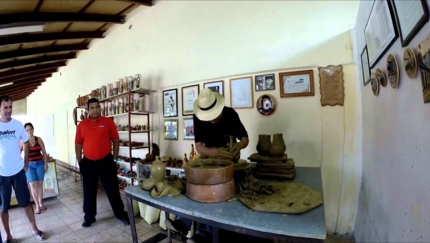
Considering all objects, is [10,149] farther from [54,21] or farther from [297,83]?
[297,83]

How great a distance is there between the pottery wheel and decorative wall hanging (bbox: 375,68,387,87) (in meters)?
0.80

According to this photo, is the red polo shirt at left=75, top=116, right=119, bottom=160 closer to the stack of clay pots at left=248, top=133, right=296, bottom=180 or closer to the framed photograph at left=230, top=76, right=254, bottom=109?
the framed photograph at left=230, top=76, right=254, bottom=109

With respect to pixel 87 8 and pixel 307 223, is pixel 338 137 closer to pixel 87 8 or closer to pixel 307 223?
pixel 307 223

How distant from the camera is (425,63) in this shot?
29.1 inches

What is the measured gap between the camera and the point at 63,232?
251 centimetres

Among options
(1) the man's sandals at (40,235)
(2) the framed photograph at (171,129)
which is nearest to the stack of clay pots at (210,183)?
(2) the framed photograph at (171,129)

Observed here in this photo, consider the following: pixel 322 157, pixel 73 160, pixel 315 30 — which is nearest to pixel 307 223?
pixel 322 157

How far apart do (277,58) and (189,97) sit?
138 cm

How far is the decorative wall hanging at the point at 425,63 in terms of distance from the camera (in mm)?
718

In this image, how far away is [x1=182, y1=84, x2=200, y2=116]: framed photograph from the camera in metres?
2.98

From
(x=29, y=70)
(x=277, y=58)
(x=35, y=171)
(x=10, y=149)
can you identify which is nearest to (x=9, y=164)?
(x=10, y=149)

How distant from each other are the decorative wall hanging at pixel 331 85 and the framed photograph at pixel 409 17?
1.09 meters

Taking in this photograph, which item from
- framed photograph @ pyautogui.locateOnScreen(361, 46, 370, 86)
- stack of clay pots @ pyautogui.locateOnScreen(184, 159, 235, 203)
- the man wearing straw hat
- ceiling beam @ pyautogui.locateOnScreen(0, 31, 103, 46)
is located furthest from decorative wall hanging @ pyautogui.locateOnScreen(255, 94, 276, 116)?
ceiling beam @ pyautogui.locateOnScreen(0, 31, 103, 46)

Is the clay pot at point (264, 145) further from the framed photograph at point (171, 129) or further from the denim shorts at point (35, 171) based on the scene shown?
the denim shorts at point (35, 171)
